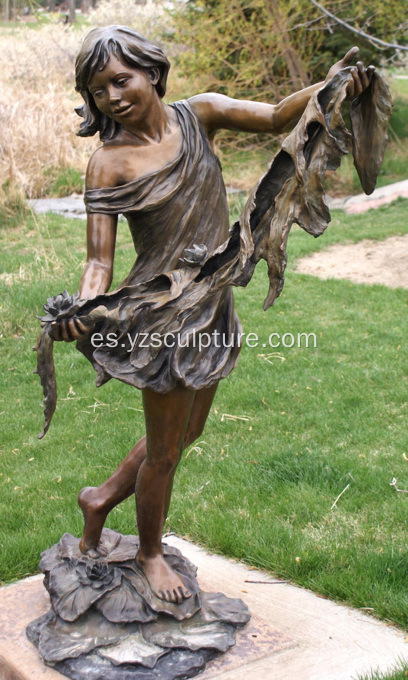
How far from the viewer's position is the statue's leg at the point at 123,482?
308cm

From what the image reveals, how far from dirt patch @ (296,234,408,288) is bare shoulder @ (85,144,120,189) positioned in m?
6.11

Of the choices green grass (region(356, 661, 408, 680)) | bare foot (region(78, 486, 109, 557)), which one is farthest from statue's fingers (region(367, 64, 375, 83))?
green grass (region(356, 661, 408, 680))

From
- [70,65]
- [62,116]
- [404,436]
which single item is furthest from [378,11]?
[404,436]

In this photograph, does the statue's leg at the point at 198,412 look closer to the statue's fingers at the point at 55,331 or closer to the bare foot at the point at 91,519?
the bare foot at the point at 91,519

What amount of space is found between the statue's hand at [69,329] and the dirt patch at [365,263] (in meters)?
6.26

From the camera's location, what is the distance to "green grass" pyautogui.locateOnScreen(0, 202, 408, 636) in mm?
3834

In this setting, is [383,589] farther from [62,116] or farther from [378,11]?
[378,11]

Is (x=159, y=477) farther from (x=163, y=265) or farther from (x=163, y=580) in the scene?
(x=163, y=265)

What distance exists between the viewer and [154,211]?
2732 millimetres

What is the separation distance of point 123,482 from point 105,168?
1207 mm

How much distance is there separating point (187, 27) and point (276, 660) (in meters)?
13.0

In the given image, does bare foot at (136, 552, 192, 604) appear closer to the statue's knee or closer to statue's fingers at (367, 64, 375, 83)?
the statue's knee

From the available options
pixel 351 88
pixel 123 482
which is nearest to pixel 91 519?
pixel 123 482

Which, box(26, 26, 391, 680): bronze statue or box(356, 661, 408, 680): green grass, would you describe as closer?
box(26, 26, 391, 680): bronze statue
